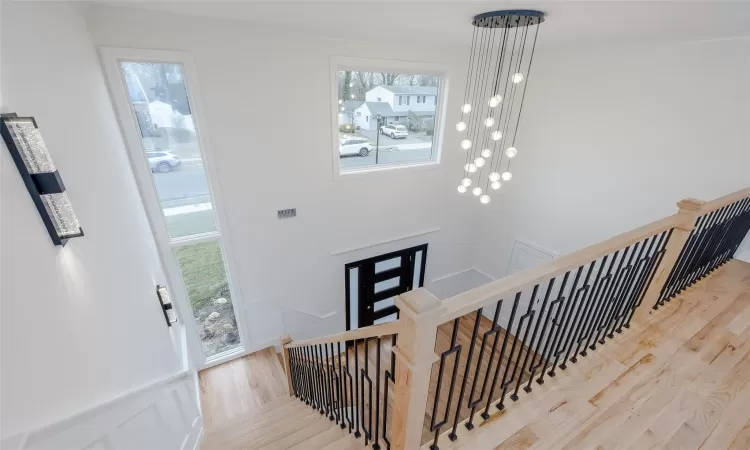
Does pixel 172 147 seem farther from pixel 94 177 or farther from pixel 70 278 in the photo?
pixel 70 278

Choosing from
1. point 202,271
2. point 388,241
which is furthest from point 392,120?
point 202,271

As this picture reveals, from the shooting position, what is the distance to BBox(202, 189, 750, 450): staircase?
51.8 inches

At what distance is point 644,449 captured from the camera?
1.57 m

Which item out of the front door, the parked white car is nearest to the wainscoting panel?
the front door

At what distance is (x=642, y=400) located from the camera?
5.96ft

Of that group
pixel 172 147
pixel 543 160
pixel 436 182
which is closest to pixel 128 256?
pixel 172 147

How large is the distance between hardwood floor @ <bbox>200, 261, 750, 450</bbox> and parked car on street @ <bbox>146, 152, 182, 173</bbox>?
2.62 m

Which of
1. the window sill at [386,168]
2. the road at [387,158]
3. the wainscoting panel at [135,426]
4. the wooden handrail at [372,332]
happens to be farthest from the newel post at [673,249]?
the wainscoting panel at [135,426]

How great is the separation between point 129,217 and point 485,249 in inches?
204

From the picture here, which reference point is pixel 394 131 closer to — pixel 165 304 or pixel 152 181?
pixel 152 181

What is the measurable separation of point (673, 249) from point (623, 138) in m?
2.24

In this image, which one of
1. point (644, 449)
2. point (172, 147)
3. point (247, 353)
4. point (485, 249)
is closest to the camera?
point (644, 449)

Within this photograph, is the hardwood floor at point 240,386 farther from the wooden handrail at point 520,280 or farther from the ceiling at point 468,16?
the ceiling at point 468,16

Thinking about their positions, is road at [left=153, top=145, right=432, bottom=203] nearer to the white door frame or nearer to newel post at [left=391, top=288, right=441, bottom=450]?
the white door frame
